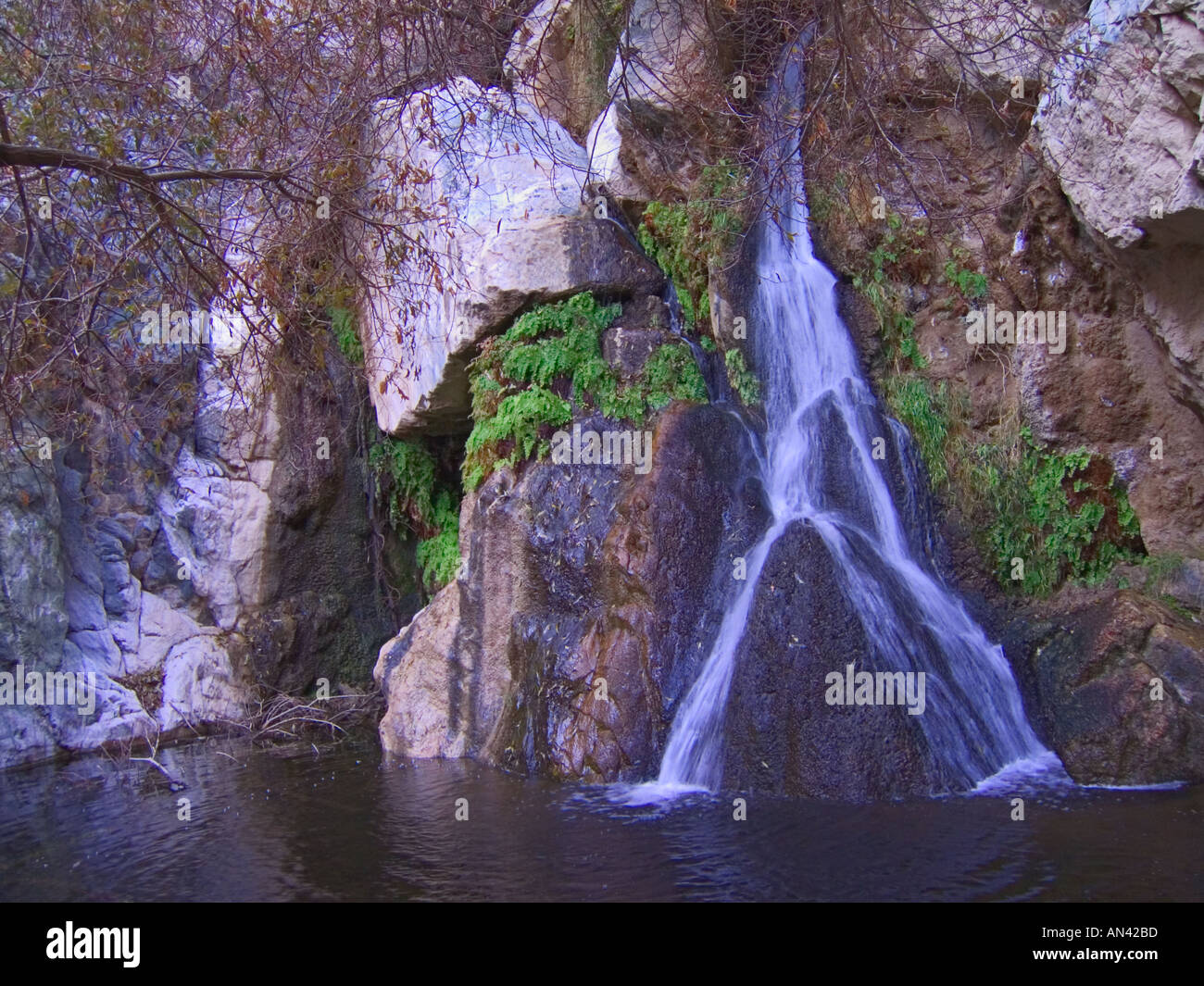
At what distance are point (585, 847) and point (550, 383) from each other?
195 inches

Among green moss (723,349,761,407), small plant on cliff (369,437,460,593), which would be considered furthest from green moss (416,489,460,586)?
green moss (723,349,761,407)

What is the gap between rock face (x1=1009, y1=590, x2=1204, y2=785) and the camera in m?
7.05

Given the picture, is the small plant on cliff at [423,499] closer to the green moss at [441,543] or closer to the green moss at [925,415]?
the green moss at [441,543]

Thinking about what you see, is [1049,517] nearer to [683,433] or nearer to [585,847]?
[683,433]

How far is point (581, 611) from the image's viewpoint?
28.7 ft

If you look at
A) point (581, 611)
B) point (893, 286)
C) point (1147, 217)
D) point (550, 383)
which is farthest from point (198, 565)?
point (1147, 217)

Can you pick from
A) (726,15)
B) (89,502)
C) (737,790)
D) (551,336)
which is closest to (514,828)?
(737,790)

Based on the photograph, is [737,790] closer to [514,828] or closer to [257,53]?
[514,828]

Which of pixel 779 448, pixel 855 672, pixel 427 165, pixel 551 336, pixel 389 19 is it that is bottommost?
pixel 855 672

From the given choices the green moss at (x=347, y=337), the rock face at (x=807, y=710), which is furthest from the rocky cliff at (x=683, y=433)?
the green moss at (x=347, y=337)

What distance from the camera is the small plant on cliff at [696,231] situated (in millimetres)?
10211

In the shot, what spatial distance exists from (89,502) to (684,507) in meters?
7.11

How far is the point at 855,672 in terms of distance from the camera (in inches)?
288

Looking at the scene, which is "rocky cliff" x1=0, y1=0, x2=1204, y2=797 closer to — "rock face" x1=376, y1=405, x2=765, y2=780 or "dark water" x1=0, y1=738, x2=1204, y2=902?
"rock face" x1=376, y1=405, x2=765, y2=780
